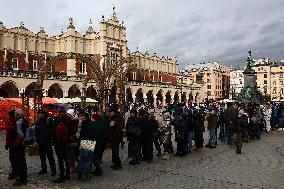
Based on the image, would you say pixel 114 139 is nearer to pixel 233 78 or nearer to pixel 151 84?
pixel 151 84

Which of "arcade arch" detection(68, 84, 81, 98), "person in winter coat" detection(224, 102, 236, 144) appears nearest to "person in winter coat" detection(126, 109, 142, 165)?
"person in winter coat" detection(224, 102, 236, 144)

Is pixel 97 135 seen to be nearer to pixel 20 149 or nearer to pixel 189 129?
pixel 20 149

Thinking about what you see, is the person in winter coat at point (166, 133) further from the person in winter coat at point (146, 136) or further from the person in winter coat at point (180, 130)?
the person in winter coat at point (146, 136)

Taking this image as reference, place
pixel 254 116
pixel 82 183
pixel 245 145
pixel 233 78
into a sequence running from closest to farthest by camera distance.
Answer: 1. pixel 82 183
2. pixel 245 145
3. pixel 254 116
4. pixel 233 78

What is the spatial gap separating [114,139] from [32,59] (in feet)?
133

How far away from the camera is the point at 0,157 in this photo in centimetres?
1127

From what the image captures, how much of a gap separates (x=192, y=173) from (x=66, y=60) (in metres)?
42.1

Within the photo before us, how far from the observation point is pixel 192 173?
28.1 ft

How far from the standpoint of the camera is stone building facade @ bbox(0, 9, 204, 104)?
39.0 metres

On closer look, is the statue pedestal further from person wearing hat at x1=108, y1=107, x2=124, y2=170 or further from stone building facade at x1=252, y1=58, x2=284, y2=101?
stone building facade at x1=252, y1=58, x2=284, y2=101

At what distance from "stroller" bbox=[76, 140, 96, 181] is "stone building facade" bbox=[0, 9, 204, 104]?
29.4 meters

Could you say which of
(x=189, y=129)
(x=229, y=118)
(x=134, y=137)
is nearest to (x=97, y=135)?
(x=134, y=137)

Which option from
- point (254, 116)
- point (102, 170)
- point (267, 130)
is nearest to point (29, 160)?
point (102, 170)

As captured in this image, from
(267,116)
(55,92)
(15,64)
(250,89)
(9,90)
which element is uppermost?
(15,64)
